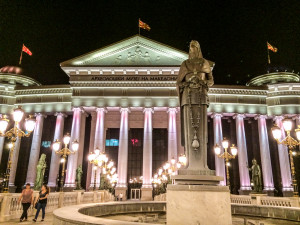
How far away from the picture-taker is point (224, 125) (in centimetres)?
5162

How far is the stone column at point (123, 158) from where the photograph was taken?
38062 mm

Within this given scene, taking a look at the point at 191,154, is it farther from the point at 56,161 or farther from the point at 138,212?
the point at 56,161

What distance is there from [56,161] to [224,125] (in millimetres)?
32866

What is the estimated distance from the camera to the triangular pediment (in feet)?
143

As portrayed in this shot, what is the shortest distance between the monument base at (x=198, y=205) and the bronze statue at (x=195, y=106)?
83cm

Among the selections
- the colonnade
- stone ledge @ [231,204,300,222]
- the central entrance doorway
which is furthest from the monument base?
the central entrance doorway

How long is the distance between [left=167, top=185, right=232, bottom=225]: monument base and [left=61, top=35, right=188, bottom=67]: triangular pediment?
3862 centimetres

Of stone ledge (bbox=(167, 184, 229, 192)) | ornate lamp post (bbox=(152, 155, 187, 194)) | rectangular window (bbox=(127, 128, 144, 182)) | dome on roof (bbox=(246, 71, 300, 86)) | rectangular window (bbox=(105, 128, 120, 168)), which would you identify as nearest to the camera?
stone ledge (bbox=(167, 184, 229, 192))

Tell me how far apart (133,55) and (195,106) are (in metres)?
38.2

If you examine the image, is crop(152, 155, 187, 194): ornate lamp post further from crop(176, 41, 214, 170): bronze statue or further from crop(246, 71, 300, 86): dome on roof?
crop(246, 71, 300, 86): dome on roof

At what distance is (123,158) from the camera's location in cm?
4053

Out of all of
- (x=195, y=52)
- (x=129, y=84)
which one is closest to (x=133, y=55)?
(x=129, y=84)

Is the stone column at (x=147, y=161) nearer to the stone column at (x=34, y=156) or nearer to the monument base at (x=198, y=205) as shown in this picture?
the stone column at (x=34, y=156)

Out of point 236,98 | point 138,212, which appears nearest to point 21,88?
point 236,98
